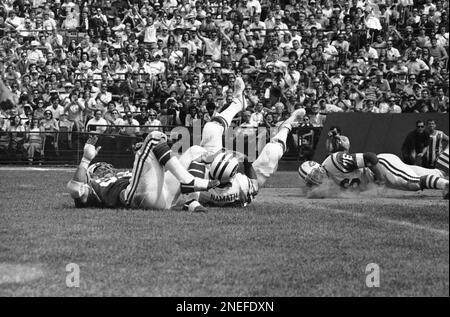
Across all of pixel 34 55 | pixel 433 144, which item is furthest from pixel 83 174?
pixel 34 55

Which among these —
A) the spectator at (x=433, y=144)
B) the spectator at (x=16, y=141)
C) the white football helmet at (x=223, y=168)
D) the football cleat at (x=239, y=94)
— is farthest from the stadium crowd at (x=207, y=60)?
the white football helmet at (x=223, y=168)

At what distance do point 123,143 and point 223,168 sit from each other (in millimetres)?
10431

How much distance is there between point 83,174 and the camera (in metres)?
11.6

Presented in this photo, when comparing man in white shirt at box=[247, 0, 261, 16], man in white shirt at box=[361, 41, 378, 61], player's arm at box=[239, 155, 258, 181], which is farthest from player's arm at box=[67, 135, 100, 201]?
man in white shirt at box=[247, 0, 261, 16]

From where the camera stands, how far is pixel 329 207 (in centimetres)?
1205

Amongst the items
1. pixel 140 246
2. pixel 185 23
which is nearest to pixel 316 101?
pixel 185 23

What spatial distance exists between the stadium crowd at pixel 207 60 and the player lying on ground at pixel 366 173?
616 cm

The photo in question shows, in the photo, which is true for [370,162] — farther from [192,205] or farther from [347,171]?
[192,205]

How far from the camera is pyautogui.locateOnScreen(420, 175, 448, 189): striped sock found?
39.2ft

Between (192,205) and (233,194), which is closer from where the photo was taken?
(192,205)

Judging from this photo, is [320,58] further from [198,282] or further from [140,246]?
[198,282]

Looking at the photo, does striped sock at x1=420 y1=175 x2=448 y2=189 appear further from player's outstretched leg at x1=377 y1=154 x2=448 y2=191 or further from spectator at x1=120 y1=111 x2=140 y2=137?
spectator at x1=120 y1=111 x2=140 y2=137

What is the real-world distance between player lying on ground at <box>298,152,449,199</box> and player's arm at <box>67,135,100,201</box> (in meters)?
3.59
